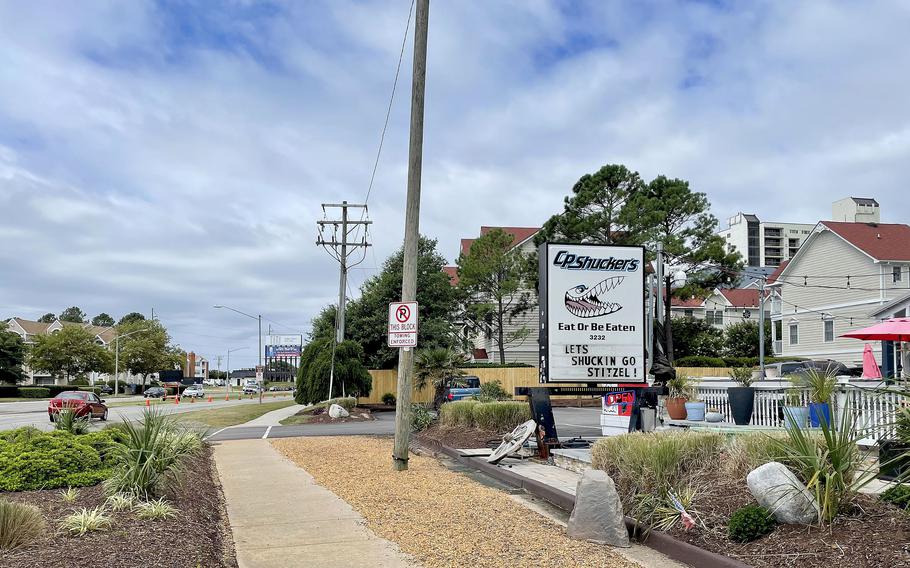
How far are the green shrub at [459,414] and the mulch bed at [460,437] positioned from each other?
0.20m

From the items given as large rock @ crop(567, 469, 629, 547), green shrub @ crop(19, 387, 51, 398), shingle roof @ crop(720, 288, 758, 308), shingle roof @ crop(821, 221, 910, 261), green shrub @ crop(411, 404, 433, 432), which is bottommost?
green shrub @ crop(19, 387, 51, 398)

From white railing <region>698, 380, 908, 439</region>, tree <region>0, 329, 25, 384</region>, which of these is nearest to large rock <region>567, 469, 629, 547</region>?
white railing <region>698, 380, 908, 439</region>

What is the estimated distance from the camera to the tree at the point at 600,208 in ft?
145

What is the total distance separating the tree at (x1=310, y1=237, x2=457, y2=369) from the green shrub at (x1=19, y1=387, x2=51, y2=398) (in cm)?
4191

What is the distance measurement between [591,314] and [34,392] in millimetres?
71550

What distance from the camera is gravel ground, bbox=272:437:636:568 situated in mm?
7008

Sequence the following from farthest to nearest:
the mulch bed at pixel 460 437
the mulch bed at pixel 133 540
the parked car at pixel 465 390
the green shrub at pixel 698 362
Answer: the green shrub at pixel 698 362, the parked car at pixel 465 390, the mulch bed at pixel 460 437, the mulch bed at pixel 133 540

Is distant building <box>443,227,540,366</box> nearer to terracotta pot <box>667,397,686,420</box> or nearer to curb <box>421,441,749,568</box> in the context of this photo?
terracotta pot <box>667,397,686,420</box>

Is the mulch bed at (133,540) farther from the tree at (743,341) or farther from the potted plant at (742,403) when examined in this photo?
the tree at (743,341)

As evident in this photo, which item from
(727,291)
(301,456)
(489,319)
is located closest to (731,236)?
(727,291)

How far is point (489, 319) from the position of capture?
49406 mm

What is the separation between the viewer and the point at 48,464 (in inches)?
365

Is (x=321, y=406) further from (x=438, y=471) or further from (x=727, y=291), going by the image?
(x=727, y=291)

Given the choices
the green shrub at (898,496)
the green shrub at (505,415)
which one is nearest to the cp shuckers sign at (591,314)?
the green shrub at (505,415)
